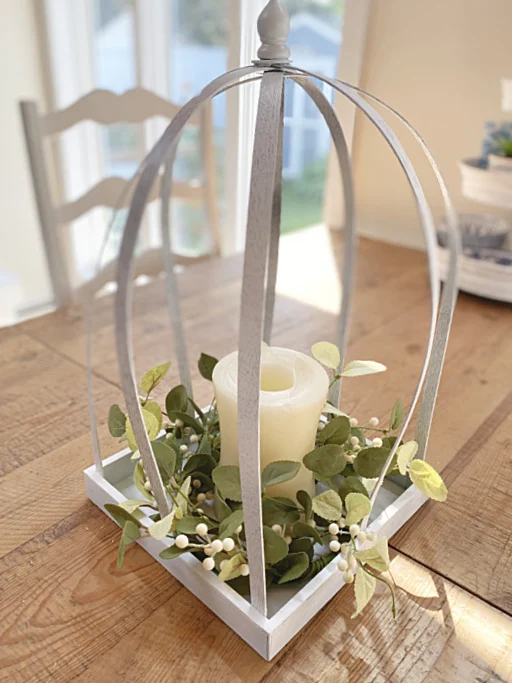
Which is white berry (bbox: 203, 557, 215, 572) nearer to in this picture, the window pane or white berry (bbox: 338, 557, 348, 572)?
white berry (bbox: 338, 557, 348, 572)

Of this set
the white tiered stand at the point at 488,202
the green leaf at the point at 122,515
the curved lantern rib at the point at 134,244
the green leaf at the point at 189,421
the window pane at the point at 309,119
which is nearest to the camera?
the curved lantern rib at the point at 134,244

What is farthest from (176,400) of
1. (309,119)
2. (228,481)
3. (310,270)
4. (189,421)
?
(309,119)

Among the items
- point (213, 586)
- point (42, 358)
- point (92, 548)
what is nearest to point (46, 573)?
point (92, 548)

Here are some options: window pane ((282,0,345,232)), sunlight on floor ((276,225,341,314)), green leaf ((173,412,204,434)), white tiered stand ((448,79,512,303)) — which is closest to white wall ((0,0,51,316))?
window pane ((282,0,345,232))

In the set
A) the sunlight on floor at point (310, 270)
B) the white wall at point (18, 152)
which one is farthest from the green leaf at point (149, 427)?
the white wall at point (18, 152)

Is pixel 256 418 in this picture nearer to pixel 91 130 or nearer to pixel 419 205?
pixel 419 205

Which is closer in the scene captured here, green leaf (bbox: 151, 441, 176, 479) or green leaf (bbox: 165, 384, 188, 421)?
green leaf (bbox: 151, 441, 176, 479)

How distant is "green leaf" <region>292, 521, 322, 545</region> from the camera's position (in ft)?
1.39

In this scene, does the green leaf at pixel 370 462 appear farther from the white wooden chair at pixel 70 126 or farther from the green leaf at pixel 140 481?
the white wooden chair at pixel 70 126

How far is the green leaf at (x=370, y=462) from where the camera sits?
0.46 metres

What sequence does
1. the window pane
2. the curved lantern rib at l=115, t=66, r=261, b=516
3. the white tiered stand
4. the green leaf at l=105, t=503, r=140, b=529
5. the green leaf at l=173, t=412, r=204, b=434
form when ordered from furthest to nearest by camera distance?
the window pane
the white tiered stand
the green leaf at l=173, t=412, r=204, b=434
the green leaf at l=105, t=503, r=140, b=529
the curved lantern rib at l=115, t=66, r=261, b=516

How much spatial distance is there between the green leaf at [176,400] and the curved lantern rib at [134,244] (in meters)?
0.18

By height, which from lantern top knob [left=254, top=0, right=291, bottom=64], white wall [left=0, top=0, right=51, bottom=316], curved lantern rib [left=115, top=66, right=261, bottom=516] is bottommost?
white wall [left=0, top=0, right=51, bottom=316]

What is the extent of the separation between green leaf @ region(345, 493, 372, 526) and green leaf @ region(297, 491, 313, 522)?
4 centimetres
